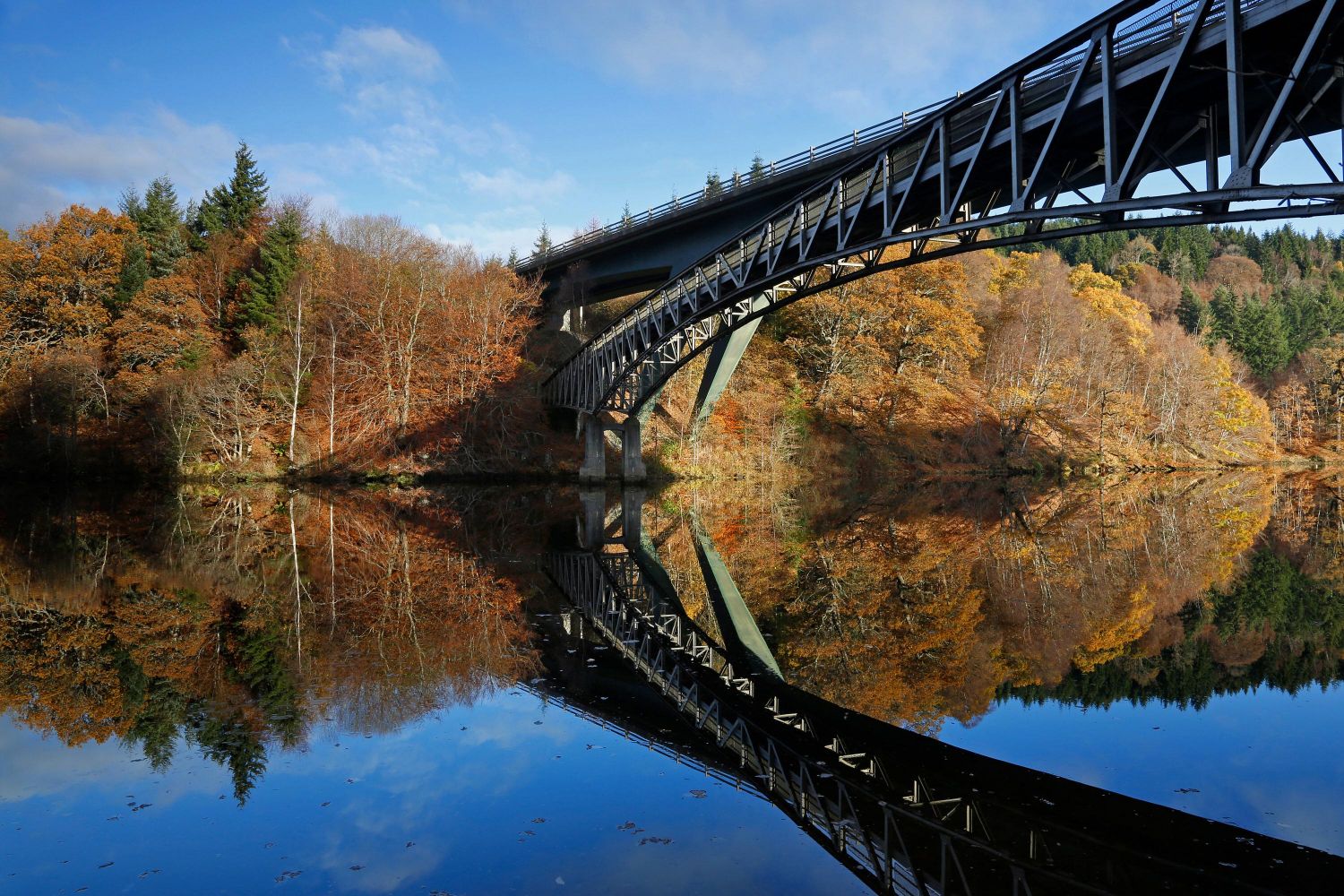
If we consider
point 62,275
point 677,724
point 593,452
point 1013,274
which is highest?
point 1013,274

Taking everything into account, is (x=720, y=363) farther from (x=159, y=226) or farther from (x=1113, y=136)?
(x=159, y=226)

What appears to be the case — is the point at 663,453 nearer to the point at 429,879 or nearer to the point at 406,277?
the point at 406,277

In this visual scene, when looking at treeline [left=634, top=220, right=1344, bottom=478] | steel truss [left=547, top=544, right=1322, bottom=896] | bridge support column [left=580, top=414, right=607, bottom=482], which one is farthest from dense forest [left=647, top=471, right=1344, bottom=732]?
treeline [left=634, top=220, right=1344, bottom=478]

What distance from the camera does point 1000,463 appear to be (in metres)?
50.1

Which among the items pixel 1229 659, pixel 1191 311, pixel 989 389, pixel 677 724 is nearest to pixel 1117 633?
pixel 1229 659

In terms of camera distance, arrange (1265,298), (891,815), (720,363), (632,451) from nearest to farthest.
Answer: (891,815), (720,363), (632,451), (1265,298)

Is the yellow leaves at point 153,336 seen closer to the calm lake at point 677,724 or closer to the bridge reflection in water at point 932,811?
the calm lake at point 677,724

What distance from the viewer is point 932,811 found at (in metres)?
6.30

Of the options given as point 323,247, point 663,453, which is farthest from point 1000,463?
point 323,247

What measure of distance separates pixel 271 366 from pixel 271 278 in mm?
7695

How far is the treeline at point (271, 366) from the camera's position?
44.6m

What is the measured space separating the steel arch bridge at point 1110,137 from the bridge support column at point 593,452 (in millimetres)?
16985

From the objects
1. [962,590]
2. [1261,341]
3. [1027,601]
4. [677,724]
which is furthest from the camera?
[1261,341]

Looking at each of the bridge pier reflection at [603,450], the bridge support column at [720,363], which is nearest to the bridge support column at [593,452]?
the bridge pier reflection at [603,450]
